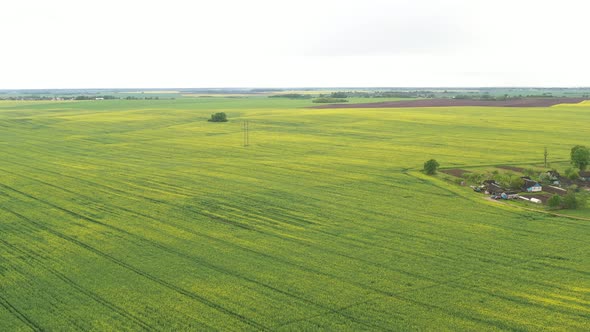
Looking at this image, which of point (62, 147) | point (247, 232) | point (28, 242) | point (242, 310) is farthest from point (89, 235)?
point (62, 147)

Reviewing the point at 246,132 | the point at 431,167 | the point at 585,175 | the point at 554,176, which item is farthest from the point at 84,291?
the point at 246,132

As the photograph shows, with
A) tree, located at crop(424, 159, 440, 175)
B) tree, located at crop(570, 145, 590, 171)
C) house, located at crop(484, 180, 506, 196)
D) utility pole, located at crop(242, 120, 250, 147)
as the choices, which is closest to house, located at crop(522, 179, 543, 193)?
house, located at crop(484, 180, 506, 196)

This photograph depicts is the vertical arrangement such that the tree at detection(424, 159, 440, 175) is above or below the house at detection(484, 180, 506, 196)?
above

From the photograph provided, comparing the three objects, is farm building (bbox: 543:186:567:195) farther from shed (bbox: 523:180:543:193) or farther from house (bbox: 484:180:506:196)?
house (bbox: 484:180:506:196)

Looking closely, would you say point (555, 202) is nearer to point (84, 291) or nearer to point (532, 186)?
point (532, 186)

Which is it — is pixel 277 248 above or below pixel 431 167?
below

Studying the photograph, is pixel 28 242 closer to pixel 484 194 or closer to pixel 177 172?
pixel 177 172

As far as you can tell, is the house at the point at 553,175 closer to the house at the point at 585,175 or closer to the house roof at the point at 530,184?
the house at the point at 585,175

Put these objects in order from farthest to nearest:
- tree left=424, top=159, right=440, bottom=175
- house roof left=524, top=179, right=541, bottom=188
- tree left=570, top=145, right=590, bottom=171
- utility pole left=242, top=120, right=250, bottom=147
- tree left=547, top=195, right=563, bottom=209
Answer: utility pole left=242, top=120, right=250, bottom=147 < tree left=424, top=159, right=440, bottom=175 < tree left=570, top=145, right=590, bottom=171 < house roof left=524, top=179, right=541, bottom=188 < tree left=547, top=195, right=563, bottom=209

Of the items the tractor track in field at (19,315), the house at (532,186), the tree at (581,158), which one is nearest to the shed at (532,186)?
the house at (532,186)

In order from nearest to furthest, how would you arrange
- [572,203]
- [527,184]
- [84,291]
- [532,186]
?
[84,291] < [572,203] < [532,186] < [527,184]
